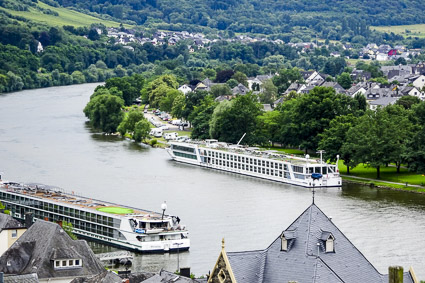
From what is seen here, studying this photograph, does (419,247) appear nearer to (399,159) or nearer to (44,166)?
(399,159)

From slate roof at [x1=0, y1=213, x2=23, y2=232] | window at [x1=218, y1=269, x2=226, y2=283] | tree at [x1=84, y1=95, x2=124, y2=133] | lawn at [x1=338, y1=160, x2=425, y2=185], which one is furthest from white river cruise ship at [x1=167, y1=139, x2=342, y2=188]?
window at [x1=218, y1=269, x2=226, y2=283]

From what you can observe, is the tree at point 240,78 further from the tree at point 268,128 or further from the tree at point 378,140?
the tree at point 378,140

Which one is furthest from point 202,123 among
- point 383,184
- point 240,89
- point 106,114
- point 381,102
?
point 240,89

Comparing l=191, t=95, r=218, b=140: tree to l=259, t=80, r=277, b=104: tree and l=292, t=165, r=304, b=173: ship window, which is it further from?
l=259, t=80, r=277, b=104: tree

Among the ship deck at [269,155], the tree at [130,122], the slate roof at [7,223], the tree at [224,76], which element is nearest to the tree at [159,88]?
the tree at [224,76]

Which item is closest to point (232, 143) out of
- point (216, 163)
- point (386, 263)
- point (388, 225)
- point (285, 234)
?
point (216, 163)

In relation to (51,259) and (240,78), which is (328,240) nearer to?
(51,259)
